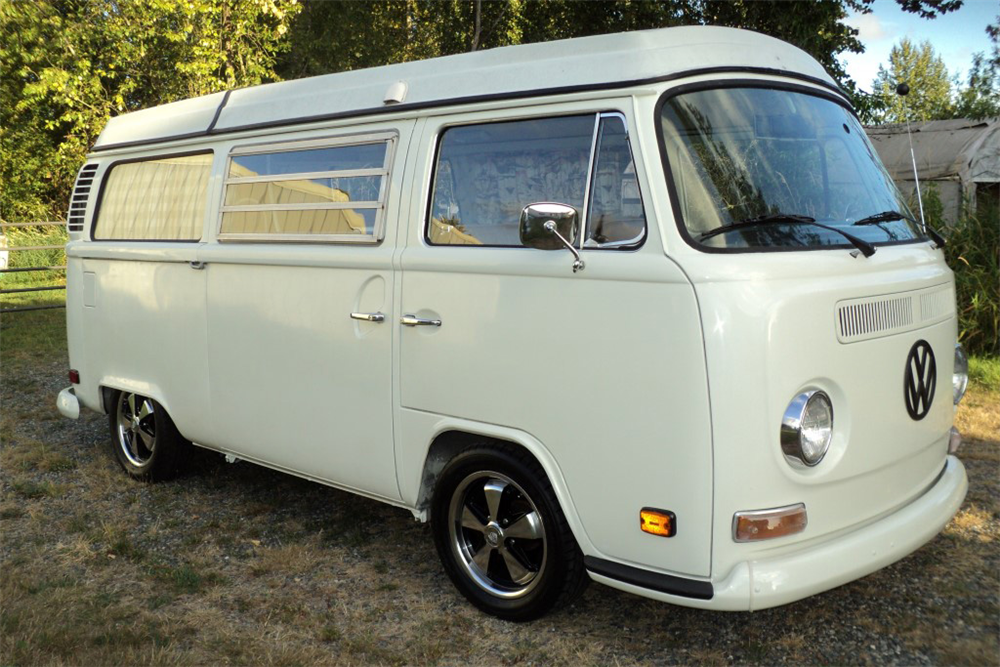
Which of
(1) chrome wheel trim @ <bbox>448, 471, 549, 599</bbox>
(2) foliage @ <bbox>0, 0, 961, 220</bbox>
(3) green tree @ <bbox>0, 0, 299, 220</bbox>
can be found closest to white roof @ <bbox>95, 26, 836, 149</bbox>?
(1) chrome wheel trim @ <bbox>448, 471, 549, 599</bbox>

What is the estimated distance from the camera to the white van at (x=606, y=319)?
10.7ft

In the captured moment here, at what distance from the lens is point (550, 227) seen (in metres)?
3.45

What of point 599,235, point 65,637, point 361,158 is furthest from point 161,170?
point 599,235

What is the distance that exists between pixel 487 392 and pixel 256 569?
70.4 inches

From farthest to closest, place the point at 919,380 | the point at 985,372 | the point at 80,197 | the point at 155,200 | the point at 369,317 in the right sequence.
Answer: the point at 985,372 → the point at 80,197 → the point at 155,200 → the point at 369,317 → the point at 919,380

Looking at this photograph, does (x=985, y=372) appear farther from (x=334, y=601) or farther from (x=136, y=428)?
(x=136, y=428)

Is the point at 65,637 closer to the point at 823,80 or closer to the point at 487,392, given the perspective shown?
the point at 487,392

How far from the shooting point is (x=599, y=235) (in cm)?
355

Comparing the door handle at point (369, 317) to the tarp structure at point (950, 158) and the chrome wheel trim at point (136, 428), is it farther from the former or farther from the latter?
the tarp structure at point (950, 158)

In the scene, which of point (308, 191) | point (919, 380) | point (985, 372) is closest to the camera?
point (919, 380)

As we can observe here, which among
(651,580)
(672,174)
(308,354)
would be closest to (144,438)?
(308,354)

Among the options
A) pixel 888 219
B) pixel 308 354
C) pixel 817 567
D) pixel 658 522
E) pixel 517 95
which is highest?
pixel 517 95

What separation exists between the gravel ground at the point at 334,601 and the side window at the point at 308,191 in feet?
5.58

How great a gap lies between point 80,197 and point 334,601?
3786 millimetres
